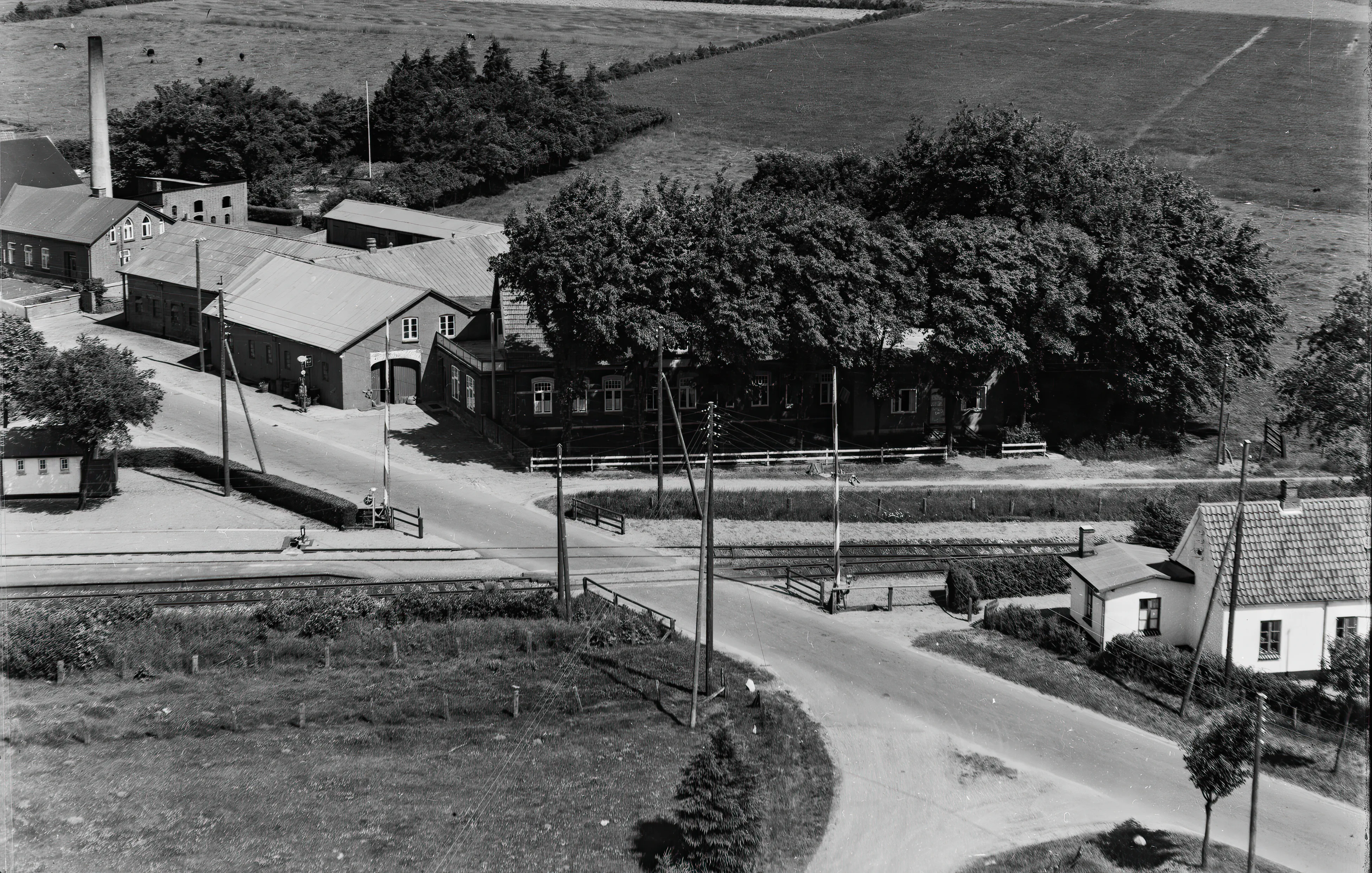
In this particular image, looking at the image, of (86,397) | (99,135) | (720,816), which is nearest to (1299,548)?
(720,816)

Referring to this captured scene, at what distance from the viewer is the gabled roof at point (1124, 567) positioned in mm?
44344

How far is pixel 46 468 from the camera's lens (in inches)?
2082

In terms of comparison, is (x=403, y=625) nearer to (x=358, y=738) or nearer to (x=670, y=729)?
(x=358, y=738)

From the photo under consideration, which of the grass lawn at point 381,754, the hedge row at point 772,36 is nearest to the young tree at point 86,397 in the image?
the grass lawn at point 381,754

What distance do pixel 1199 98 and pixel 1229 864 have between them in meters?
93.5

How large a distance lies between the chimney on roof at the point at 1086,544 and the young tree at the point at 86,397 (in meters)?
32.0

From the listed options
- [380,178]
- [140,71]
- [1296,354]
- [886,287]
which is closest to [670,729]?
[886,287]

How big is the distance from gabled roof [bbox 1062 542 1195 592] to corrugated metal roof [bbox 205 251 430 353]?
32.3 metres

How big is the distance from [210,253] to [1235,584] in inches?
2201

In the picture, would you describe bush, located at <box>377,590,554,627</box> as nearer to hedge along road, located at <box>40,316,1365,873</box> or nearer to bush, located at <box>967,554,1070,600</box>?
hedge along road, located at <box>40,316,1365,873</box>

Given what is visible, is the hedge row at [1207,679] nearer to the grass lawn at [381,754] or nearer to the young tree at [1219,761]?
the young tree at [1219,761]

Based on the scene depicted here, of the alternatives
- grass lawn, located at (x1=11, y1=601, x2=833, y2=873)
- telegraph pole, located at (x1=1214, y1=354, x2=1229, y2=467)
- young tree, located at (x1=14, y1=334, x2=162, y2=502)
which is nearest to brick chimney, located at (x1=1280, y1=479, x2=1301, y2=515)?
telegraph pole, located at (x1=1214, y1=354, x2=1229, y2=467)

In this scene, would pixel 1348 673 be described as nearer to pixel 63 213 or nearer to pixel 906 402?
pixel 906 402

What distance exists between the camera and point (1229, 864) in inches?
1309
